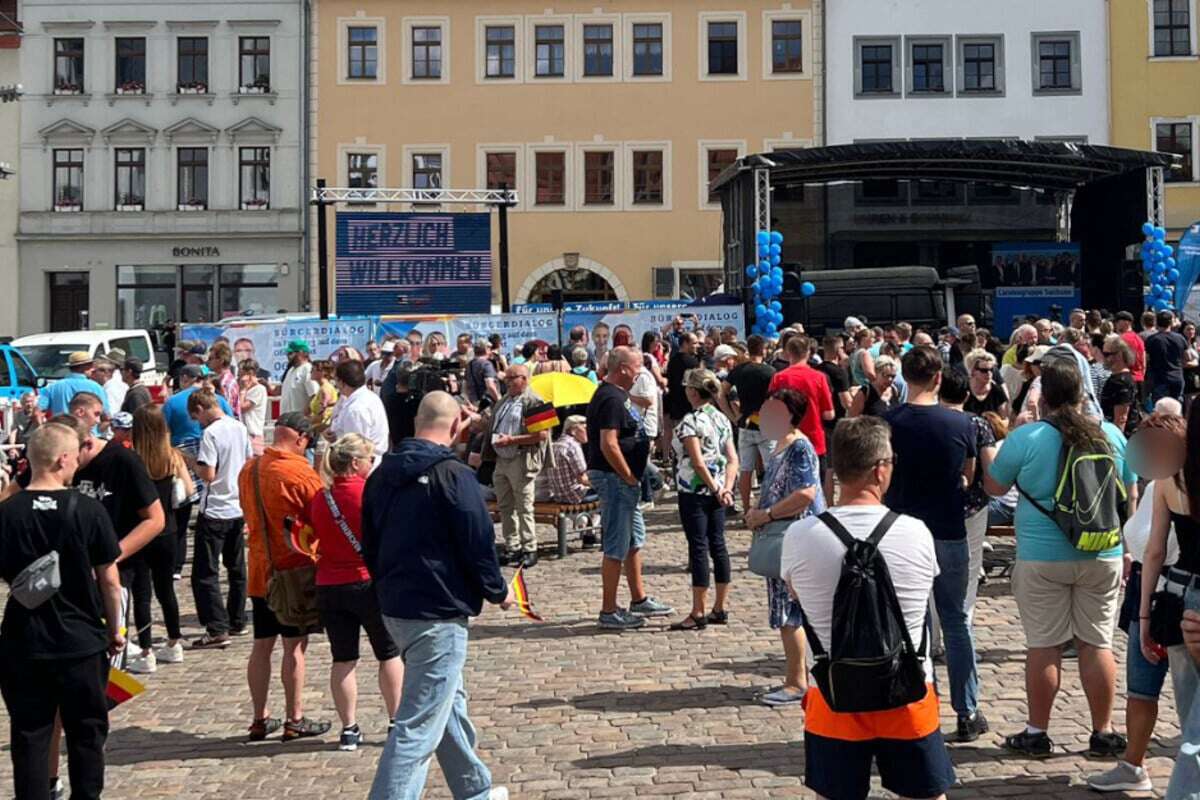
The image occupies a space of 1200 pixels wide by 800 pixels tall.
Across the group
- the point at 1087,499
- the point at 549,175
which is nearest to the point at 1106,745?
the point at 1087,499

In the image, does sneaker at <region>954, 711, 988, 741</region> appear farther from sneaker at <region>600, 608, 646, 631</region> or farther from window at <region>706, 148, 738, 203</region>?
window at <region>706, 148, 738, 203</region>

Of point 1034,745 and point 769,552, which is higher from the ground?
point 769,552

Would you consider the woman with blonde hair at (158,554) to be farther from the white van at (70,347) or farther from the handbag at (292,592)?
the white van at (70,347)

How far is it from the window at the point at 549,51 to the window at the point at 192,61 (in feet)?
31.1

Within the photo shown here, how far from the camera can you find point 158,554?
9.85 m

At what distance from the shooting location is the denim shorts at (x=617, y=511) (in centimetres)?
1035

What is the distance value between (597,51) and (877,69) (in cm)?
773

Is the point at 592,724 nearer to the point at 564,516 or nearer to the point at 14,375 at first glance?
the point at 564,516

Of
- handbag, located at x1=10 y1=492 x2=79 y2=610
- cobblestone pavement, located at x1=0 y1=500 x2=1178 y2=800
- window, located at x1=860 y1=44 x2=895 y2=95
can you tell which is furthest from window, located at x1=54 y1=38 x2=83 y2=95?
handbag, located at x1=10 y1=492 x2=79 y2=610

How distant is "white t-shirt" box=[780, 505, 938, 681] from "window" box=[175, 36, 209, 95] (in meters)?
42.2

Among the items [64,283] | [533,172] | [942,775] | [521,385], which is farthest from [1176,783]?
[64,283]

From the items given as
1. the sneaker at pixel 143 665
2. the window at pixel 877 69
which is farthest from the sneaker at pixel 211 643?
the window at pixel 877 69

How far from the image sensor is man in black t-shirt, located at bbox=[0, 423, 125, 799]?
6.05 m

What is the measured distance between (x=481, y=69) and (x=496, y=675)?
3588cm
